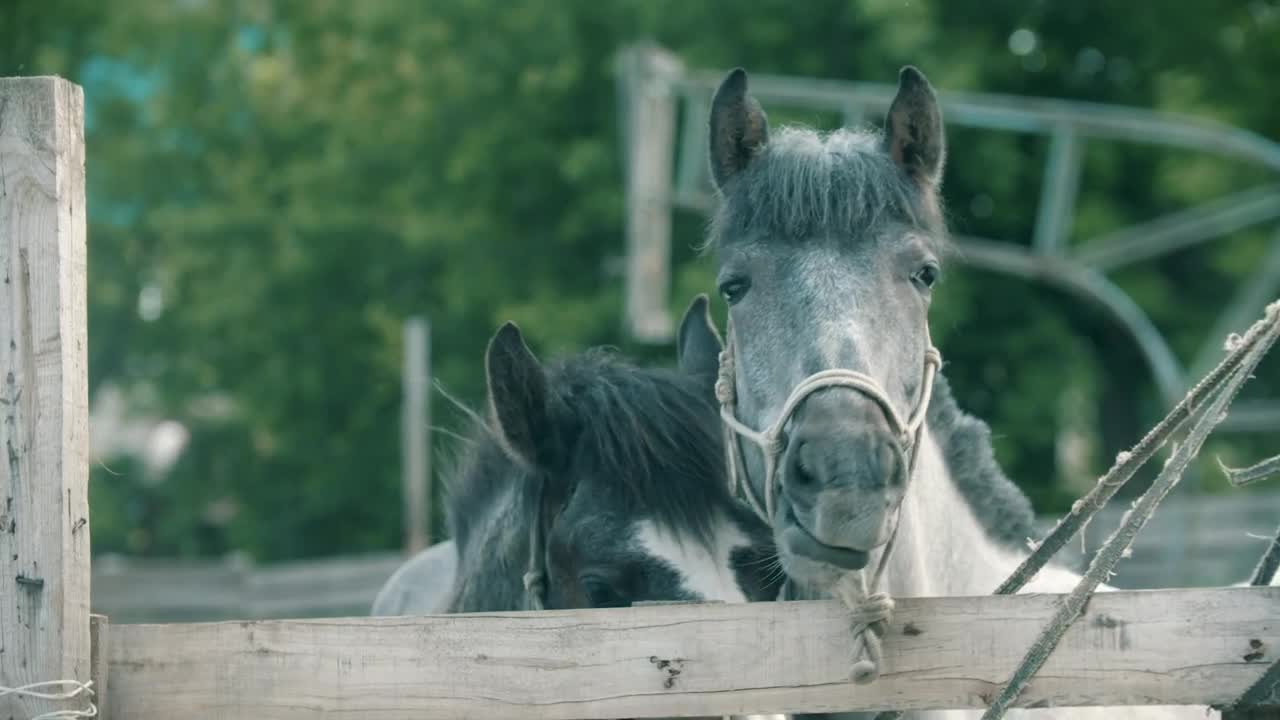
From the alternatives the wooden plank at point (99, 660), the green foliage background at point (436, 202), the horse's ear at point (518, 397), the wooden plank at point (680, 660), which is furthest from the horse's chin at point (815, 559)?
the green foliage background at point (436, 202)

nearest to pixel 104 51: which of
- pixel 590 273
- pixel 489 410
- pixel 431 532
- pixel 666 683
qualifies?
pixel 590 273

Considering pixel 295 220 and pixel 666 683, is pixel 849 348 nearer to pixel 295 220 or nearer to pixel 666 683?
pixel 666 683

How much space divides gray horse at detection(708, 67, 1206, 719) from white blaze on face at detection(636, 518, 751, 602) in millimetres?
271

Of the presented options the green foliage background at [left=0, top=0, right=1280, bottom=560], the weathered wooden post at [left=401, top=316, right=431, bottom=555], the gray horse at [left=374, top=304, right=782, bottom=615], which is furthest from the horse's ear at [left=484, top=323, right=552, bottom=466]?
the weathered wooden post at [left=401, top=316, right=431, bottom=555]

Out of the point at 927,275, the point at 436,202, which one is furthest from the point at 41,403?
the point at 436,202

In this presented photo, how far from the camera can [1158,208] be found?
13633 millimetres

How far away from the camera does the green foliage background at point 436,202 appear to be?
1298cm

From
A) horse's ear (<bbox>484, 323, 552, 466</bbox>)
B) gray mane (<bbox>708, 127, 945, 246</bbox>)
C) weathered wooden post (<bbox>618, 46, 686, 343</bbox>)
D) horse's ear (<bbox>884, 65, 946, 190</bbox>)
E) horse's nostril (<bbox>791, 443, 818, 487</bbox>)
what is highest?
weathered wooden post (<bbox>618, 46, 686, 343</bbox>)

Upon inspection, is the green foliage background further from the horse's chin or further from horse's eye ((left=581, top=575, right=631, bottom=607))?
the horse's chin

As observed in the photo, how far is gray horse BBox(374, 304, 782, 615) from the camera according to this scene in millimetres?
3312

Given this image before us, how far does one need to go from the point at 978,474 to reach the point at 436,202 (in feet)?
40.6

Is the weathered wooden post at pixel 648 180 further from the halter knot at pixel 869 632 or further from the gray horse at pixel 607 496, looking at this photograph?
the halter knot at pixel 869 632

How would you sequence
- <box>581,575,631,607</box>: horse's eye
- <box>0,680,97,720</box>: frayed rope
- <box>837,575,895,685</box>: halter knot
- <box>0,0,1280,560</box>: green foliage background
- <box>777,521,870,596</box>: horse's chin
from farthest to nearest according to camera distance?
<box>0,0,1280,560</box>: green foliage background → <box>581,575,631,607</box>: horse's eye → <box>777,521,870,596</box>: horse's chin → <box>837,575,895,685</box>: halter knot → <box>0,680,97,720</box>: frayed rope

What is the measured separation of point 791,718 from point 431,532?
1020 centimetres
